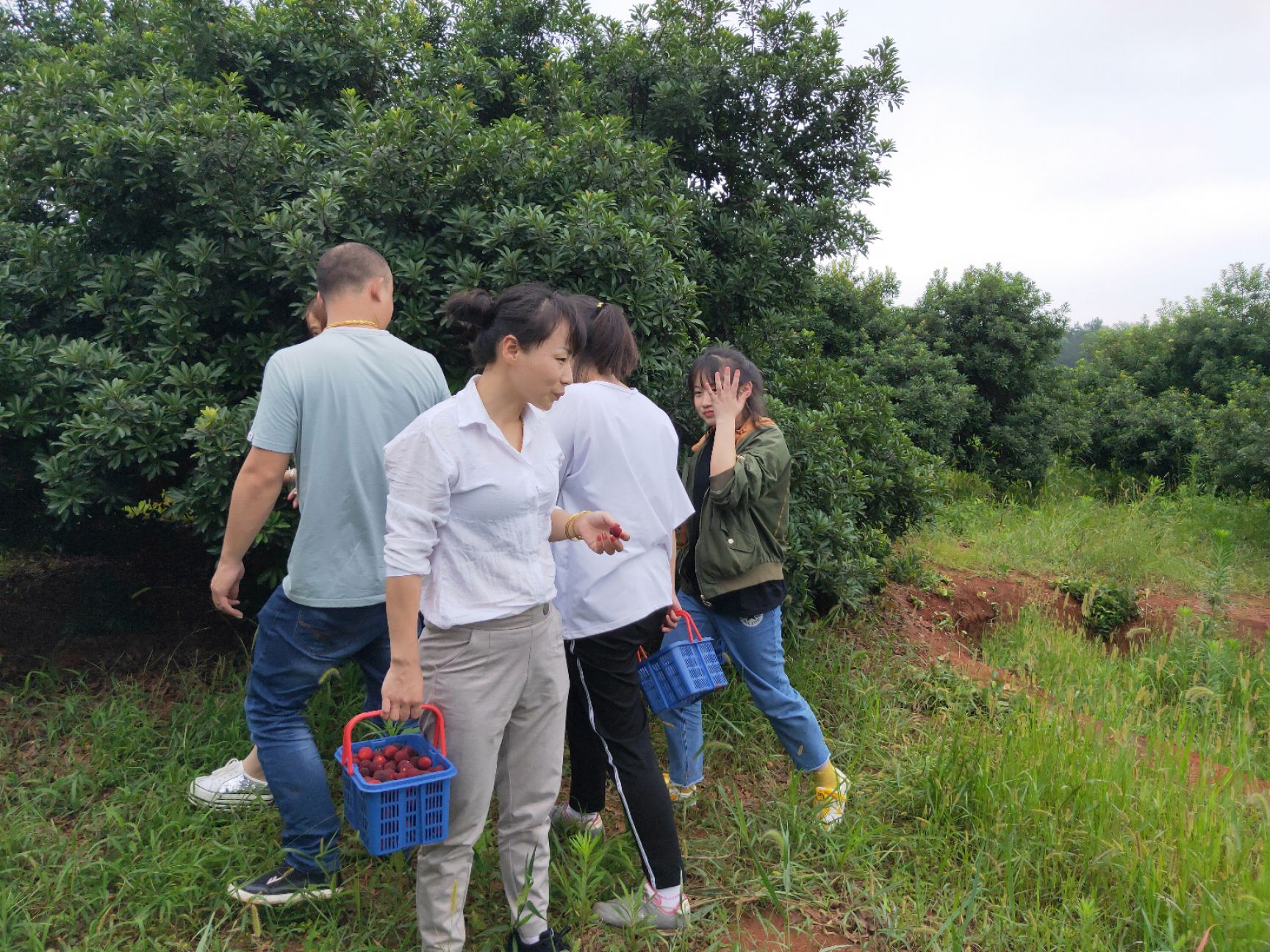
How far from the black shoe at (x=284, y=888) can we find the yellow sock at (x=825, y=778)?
5.74ft

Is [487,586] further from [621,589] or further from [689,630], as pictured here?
[689,630]

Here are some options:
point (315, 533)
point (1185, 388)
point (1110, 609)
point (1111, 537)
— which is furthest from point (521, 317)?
point (1185, 388)

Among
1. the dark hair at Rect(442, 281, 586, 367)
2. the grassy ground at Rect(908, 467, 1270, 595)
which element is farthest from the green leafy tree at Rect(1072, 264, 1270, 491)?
the dark hair at Rect(442, 281, 586, 367)

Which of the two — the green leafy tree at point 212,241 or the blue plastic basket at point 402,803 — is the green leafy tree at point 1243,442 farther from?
the blue plastic basket at point 402,803

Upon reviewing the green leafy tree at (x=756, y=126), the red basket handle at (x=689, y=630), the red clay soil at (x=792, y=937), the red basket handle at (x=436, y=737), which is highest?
the green leafy tree at (x=756, y=126)

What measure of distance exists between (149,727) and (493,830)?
162 cm

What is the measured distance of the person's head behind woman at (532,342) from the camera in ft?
7.32

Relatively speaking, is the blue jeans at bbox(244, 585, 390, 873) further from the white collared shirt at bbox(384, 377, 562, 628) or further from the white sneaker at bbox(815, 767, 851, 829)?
the white sneaker at bbox(815, 767, 851, 829)

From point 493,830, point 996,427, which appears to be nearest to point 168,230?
point 493,830

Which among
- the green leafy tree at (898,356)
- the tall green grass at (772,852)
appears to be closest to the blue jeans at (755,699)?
the tall green grass at (772,852)

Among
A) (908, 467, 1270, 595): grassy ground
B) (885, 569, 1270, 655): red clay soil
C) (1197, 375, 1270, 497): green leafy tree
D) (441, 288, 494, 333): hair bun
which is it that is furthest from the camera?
(1197, 375, 1270, 497): green leafy tree

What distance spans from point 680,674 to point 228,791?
1.71 meters

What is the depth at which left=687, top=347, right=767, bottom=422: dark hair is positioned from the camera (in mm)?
3131

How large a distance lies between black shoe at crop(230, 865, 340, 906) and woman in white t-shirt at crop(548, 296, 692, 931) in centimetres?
85
